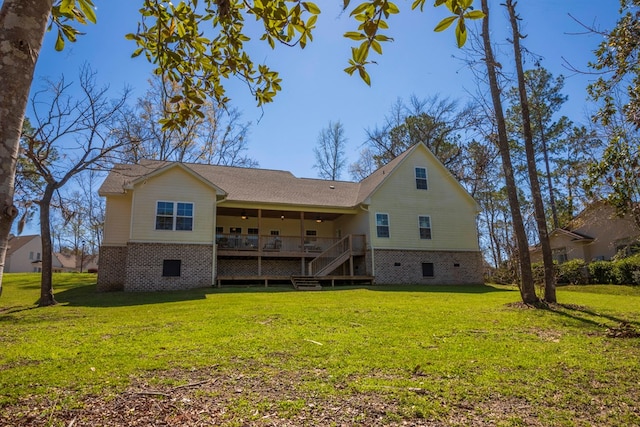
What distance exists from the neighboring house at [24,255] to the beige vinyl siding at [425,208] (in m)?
52.0

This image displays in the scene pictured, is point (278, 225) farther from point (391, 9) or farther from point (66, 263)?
point (66, 263)

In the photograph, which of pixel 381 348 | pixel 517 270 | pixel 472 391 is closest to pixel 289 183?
pixel 517 270

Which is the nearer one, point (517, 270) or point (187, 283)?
point (517, 270)

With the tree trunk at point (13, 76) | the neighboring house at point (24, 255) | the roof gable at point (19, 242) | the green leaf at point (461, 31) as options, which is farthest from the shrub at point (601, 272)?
the neighboring house at point (24, 255)

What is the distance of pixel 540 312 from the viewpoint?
28.0 ft

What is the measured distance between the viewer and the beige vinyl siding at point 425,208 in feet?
65.7

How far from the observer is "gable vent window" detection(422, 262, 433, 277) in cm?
2005

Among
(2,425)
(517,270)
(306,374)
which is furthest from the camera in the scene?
(517,270)

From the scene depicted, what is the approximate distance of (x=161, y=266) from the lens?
16.1 m

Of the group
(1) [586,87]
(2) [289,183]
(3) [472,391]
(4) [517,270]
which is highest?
(2) [289,183]

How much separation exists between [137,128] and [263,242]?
1023 cm

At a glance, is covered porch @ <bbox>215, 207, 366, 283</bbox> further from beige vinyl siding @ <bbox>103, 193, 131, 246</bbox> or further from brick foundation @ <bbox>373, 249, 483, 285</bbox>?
beige vinyl siding @ <bbox>103, 193, 131, 246</bbox>

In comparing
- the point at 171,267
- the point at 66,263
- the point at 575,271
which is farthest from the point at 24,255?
the point at 575,271

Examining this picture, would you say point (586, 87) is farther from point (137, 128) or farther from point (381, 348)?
point (137, 128)
